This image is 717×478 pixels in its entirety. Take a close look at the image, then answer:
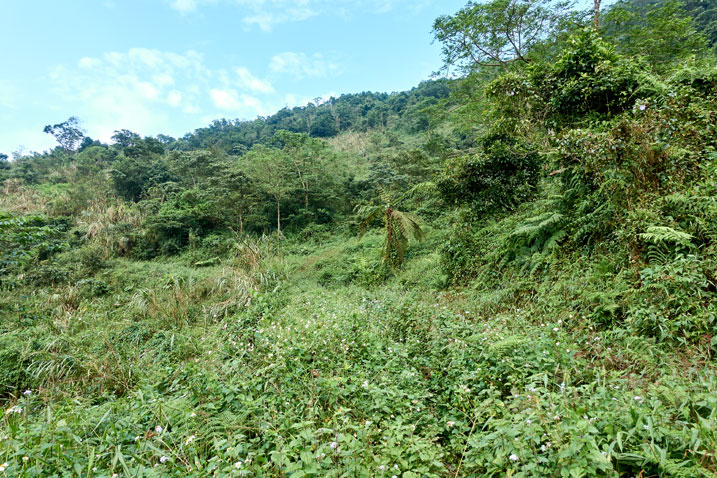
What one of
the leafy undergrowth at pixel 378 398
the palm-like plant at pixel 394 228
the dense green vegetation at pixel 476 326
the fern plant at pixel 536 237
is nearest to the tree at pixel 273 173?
the dense green vegetation at pixel 476 326

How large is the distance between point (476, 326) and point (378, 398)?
1.67 metres

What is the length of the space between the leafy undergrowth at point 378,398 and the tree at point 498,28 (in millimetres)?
9978

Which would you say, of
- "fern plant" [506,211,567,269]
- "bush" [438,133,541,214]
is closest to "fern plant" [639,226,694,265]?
"fern plant" [506,211,567,269]

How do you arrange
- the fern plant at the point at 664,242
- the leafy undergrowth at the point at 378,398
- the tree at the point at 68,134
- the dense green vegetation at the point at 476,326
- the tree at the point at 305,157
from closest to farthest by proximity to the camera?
the leafy undergrowth at the point at 378,398 < the dense green vegetation at the point at 476,326 < the fern plant at the point at 664,242 < the tree at the point at 305,157 < the tree at the point at 68,134

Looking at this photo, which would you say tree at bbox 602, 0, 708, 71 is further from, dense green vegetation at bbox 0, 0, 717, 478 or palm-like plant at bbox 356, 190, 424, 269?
palm-like plant at bbox 356, 190, 424, 269

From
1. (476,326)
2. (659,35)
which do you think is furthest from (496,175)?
(659,35)

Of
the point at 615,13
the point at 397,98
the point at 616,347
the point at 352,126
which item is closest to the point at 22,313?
the point at 616,347

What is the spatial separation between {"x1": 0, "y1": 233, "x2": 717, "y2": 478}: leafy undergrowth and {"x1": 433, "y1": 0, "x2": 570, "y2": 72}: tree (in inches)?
393

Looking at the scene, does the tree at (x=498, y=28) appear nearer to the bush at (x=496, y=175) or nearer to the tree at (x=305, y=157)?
the bush at (x=496, y=175)

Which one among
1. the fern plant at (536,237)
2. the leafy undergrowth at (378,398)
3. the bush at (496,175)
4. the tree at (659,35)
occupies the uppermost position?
the tree at (659,35)

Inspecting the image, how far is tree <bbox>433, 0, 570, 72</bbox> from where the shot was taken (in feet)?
32.9

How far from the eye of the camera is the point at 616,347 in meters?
2.60

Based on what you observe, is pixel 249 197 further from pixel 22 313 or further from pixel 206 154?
pixel 22 313

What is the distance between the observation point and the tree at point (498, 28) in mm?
10016
